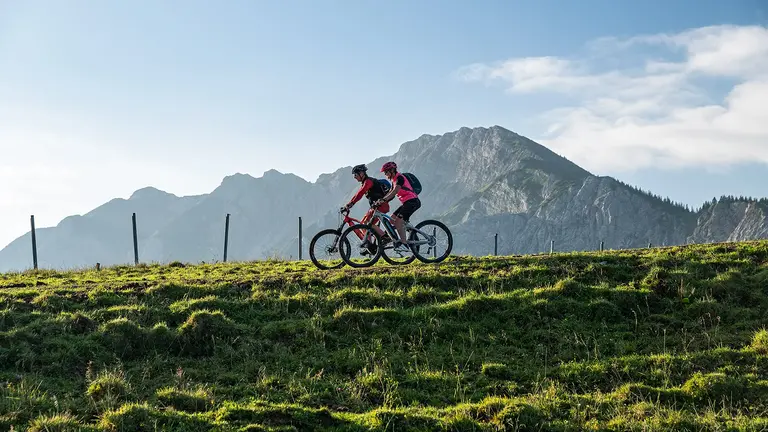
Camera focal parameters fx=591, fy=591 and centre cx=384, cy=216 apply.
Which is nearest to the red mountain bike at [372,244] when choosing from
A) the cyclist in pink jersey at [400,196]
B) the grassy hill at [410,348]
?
the cyclist in pink jersey at [400,196]

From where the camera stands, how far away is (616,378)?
376 inches

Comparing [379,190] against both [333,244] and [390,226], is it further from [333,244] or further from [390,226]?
[333,244]

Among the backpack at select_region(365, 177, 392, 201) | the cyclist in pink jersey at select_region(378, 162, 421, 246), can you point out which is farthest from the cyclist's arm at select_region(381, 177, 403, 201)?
the backpack at select_region(365, 177, 392, 201)

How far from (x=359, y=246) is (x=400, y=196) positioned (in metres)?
1.82

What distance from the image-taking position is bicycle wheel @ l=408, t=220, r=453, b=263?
16531 millimetres

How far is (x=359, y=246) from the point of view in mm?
16359

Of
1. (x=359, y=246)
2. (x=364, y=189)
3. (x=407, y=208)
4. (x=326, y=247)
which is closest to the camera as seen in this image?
(x=364, y=189)

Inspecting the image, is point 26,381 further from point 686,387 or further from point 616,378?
point 686,387

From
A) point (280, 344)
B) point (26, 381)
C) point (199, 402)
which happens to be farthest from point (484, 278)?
point (26, 381)

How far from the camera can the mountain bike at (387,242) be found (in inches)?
634

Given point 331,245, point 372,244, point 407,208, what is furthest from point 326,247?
point 407,208

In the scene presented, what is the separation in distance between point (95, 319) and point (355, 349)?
17.7ft

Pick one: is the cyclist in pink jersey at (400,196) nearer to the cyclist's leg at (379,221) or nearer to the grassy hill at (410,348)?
the cyclist's leg at (379,221)

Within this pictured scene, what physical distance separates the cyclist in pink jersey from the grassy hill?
1.46 meters
